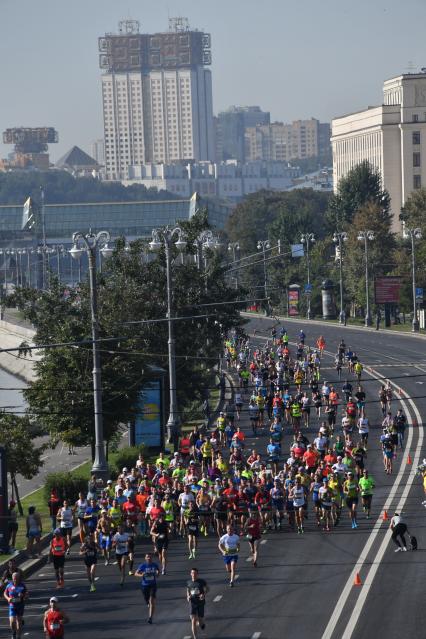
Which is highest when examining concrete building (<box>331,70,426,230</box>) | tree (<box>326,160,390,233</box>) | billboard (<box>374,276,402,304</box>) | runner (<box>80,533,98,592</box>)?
concrete building (<box>331,70,426,230</box>)

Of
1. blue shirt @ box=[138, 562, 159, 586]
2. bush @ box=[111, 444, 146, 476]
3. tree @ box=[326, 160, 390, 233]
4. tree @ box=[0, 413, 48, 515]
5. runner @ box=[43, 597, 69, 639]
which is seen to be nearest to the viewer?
runner @ box=[43, 597, 69, 639]

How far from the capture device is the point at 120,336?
5522cm

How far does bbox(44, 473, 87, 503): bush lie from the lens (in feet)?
149

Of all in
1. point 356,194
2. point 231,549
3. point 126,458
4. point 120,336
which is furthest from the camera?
point 356,194

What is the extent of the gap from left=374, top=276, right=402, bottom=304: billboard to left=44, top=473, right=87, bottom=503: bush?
6375 centimetres

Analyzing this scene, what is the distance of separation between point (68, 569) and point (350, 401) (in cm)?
2601

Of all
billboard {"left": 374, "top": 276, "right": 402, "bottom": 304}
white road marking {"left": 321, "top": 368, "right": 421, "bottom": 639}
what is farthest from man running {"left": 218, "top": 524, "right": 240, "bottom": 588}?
billboard {"left": 374, "top": 276, "right": 402, "bottom": 304}

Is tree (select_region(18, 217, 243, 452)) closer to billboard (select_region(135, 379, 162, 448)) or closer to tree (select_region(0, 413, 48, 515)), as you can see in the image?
billboard (select_region(135, 379, 162, 448))

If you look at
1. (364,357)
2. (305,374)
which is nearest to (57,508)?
(305,374)

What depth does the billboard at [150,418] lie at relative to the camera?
179ft

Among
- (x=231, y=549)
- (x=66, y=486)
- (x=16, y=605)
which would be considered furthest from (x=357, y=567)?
(x=66, y=486)

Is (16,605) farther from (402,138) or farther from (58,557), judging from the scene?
(402,138)

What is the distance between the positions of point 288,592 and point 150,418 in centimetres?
2352

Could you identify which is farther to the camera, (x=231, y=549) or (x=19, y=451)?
(x=19, y=451)
